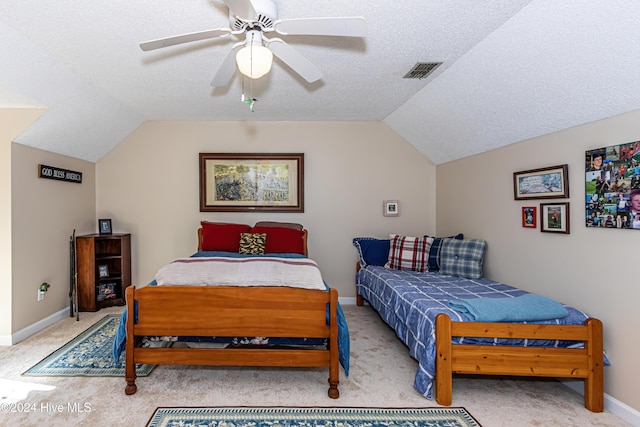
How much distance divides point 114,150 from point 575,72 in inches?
191

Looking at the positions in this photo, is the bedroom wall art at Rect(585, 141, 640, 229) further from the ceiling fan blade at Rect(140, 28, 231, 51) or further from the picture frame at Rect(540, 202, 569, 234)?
the ceiling fan blade at Rect(140, 28, 231, 51)

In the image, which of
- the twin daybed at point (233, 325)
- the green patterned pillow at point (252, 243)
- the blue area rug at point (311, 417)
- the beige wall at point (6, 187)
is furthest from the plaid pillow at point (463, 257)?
the beige wall at point (6, 187)

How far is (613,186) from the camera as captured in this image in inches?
81.0

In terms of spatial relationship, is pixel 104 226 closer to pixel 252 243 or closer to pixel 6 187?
pixel 6 187

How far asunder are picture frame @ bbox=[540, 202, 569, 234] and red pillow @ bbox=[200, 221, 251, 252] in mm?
3021

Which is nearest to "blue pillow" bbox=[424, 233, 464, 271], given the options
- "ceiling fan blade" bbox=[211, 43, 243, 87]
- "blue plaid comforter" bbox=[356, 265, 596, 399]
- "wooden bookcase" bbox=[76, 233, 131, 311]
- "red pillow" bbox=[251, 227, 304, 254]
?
"blue plaid comforter" bbox=[356, 265, 596, 399]

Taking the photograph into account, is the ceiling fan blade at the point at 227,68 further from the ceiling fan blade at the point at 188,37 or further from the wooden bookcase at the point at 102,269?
the wooden bookcase at the point at 102,269

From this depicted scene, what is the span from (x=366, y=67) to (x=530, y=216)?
1911mm

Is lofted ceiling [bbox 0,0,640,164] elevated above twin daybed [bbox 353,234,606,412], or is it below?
above

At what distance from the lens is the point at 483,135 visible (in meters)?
3.14

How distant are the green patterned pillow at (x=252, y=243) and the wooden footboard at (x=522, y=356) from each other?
7.08 ft

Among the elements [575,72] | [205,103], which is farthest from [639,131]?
[205,103]

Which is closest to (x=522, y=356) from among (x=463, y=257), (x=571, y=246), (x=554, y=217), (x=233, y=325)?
(x=571, y=246)

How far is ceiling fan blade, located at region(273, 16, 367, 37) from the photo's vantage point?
5.05ft
